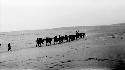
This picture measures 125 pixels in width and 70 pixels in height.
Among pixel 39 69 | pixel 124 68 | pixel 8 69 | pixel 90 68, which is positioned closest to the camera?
pixel 124 68

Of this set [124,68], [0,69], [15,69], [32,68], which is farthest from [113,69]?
[0,69]

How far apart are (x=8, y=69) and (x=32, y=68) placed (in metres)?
1.93

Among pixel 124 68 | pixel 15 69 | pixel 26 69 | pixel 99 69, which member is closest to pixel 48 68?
pixel 26 69

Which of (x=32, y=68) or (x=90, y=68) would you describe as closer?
(x=90, y=68)

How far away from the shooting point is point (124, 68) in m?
12.5

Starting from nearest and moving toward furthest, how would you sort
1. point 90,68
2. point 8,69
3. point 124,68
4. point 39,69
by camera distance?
point 124,68 → point 90,68 → point 39,69 → point 8,69

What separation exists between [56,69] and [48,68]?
91 centimetres

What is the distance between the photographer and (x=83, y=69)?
1319 cm

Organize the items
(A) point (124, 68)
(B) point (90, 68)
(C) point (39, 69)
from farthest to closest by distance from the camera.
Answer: (C) point (39, 69) → (B) point (90, 68) → (A) point (124, 68)

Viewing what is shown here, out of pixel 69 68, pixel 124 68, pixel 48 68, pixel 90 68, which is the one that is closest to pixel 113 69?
pixel 124 68

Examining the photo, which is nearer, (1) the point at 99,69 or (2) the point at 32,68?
(1) the point at 99,69

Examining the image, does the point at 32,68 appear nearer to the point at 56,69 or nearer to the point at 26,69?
the point at 26,69

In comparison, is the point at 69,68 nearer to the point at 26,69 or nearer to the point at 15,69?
the point at 26,69

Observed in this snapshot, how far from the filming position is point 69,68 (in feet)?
45.5
